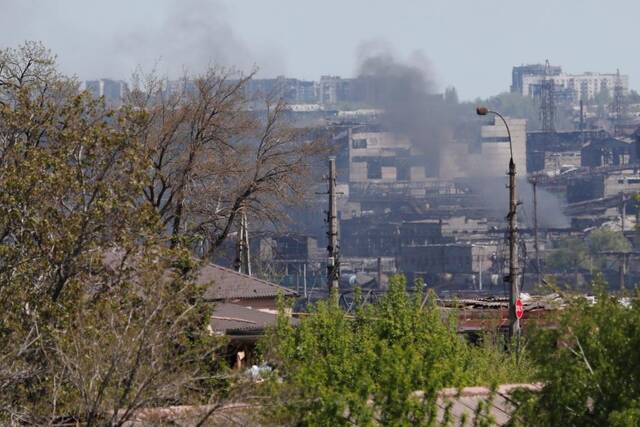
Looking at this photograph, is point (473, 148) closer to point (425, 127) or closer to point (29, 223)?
point (425, 127)

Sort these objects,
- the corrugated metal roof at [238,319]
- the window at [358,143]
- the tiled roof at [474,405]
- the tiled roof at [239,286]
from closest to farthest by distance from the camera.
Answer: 1. the tiled roof at [474,405]
2. the corrugated metal roof at [238,319]
3. the tiled roof at [239,286]
4. the window at [358,143]

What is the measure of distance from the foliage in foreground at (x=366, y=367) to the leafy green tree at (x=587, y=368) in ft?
3.67

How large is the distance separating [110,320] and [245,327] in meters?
16.4

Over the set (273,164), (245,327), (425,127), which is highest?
(425,127)

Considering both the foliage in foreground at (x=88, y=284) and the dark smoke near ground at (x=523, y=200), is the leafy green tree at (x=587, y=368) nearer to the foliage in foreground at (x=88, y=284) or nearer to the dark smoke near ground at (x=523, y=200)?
the foliage in foreground at (x=88, y=284)

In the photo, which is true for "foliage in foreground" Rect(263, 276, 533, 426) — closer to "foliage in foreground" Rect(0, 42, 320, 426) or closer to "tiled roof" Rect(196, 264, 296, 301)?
"foliage in foreground" Rect(0, 42, 320, 426)

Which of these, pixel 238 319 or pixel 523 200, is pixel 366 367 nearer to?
pixel 238 319

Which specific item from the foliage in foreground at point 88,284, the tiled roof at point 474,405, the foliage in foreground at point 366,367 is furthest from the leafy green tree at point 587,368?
the foliage in foreground at point 88,284

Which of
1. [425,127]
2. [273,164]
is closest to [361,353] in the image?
[273,164]

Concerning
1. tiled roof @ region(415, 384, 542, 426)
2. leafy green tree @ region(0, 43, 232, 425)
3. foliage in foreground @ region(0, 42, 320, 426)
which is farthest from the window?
tiled roof @ region(415, 384, 542, 426)

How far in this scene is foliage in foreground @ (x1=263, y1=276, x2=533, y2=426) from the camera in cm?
1658

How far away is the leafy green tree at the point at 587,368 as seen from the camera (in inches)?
636

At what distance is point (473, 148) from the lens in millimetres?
151750

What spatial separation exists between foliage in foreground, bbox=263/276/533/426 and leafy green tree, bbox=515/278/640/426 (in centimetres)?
112
